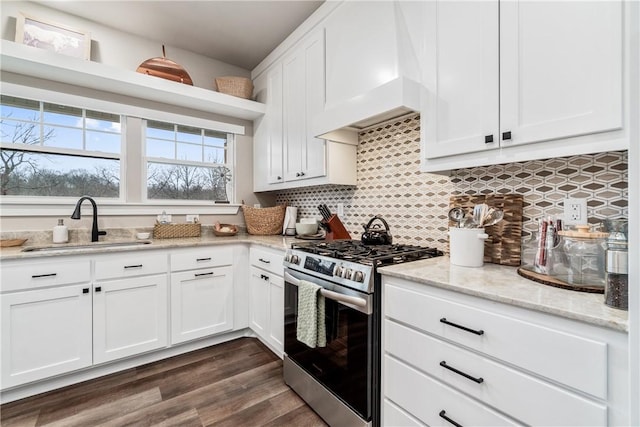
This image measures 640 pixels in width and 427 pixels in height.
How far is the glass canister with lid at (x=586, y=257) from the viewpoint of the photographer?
1.01 m

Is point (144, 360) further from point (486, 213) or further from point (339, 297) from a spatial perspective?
point (486, 213)

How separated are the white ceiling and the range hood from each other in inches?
41.8

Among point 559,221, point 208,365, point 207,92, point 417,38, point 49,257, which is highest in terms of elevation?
point 207,92

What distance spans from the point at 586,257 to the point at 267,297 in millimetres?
1971

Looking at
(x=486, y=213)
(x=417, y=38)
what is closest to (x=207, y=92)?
(x=417, y=38)

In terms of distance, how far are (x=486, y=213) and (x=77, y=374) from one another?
111 inches

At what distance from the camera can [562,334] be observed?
0.83 m

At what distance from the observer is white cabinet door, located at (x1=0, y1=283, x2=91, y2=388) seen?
175 cm

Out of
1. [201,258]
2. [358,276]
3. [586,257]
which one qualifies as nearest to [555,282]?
[586,257]

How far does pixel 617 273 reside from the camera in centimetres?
83

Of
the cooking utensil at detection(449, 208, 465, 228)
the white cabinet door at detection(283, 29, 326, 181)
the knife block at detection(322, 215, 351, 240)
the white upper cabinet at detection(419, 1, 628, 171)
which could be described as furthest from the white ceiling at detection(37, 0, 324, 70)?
the cooking utensil at detection(449, 208, 465, 228)

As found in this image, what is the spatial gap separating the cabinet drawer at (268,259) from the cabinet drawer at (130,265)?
0.70m

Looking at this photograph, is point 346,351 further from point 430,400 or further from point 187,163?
point 187,163

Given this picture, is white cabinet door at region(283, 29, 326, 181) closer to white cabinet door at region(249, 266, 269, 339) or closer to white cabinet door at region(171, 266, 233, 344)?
white cabinet door at region(249, 266, 269, 339)
